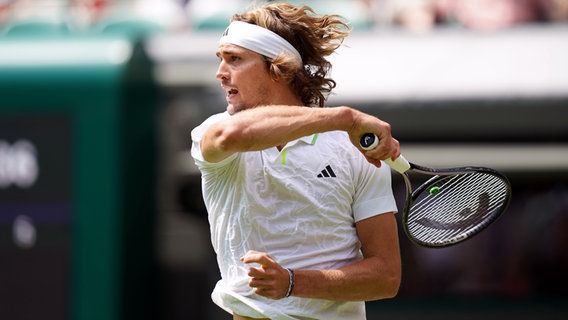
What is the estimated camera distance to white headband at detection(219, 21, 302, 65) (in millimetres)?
3232

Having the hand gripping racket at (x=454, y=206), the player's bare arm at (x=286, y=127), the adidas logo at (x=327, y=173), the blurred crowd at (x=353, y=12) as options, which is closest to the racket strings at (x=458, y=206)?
the hand gripping racket at (x=454, y=206)

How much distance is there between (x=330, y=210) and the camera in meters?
3.22

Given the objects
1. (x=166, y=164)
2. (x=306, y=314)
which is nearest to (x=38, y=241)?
(x=166, y=164)

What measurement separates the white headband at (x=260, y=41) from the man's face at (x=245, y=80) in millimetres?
17

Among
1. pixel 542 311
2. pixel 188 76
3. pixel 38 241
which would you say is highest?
pixel 188 76

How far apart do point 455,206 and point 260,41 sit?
75 centimetres

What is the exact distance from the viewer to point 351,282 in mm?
3170

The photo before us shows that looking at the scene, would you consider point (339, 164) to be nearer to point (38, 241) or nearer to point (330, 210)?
point (330, 210)

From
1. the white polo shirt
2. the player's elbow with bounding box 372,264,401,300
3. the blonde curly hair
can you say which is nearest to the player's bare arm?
the white polo shirt

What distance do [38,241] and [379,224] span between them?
16.7ft

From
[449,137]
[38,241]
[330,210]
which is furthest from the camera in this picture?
[38,241]

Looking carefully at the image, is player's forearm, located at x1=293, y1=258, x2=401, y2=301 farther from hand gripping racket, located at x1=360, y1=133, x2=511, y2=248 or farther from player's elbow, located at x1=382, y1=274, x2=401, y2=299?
hand gripping racket, located at x1=360, y1=133, x2=511, y2=248

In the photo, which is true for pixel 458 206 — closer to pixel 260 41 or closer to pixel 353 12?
pixel 260 41

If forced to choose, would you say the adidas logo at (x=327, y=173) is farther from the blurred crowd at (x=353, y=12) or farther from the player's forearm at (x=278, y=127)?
the blurred crowd at (x=353, y=12)
